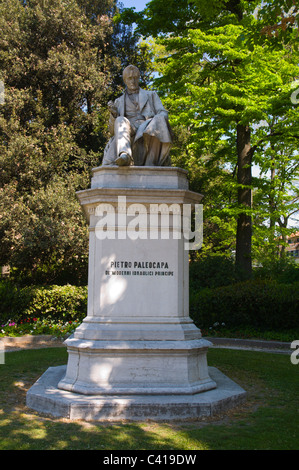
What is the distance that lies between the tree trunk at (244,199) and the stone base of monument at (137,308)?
1123cm

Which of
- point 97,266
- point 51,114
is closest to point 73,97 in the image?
point 51,114

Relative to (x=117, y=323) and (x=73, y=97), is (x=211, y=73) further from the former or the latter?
(x=117, y=323)

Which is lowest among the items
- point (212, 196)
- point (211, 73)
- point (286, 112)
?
point (212, 196)

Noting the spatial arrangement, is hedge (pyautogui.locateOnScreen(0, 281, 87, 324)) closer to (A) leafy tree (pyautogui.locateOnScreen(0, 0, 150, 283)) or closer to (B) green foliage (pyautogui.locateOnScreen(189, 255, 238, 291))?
(A) leafy tree (pyautogui.locateOnScreen(0, 0, 150, 283))

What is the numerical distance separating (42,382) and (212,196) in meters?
18.2

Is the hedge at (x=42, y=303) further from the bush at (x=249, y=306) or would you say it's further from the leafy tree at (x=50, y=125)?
the bush at (x=249, y=306)

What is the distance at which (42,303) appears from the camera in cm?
1583

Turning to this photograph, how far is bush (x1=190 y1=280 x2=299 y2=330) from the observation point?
14.1 m

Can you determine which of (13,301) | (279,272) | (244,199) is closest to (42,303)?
(13,301)

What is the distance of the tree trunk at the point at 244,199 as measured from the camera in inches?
715

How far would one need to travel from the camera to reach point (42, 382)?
6922 mm

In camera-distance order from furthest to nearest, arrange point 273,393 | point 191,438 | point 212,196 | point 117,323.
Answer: point 212,196, point 273,393, point 117,323, point 191,438

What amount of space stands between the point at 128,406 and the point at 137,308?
4.65ft

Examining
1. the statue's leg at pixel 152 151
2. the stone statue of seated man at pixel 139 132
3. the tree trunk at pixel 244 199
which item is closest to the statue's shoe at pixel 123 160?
the stone statue of seated man at pixel 139 132
